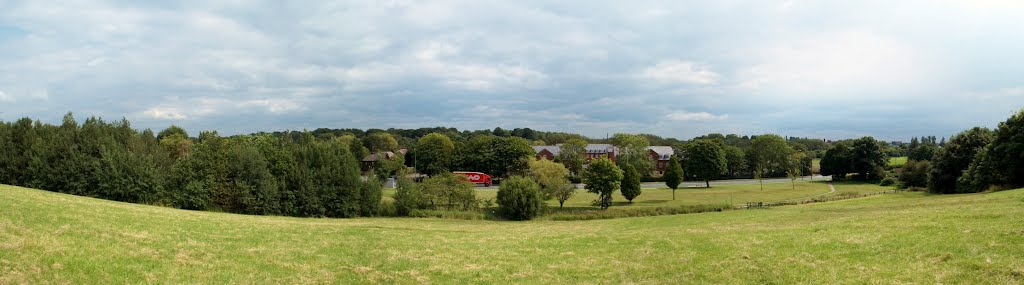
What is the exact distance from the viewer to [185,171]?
3497 cm

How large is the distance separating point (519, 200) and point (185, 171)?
24.5 m

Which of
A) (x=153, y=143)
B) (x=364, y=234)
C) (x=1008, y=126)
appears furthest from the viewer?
(x=153, y=143)

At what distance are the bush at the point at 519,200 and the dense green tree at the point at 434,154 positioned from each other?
6718 cm

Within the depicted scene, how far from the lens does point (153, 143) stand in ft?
129

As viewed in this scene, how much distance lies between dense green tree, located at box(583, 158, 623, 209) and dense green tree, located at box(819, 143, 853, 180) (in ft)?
212

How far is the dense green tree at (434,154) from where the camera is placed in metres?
112

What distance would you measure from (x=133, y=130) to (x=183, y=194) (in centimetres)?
991

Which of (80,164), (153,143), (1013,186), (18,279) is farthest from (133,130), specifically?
(1013,186)

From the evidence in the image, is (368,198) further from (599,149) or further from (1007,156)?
(599,149)

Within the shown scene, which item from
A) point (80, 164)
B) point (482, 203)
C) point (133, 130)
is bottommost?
point (482, 203)

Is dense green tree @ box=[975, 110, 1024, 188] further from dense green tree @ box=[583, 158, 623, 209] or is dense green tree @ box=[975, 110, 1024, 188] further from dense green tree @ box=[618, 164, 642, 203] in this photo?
dense green tree @ box=[618, 164, 642, 203]

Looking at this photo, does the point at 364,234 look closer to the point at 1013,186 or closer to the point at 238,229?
the point at 238,229

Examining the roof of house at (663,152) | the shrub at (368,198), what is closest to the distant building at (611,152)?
the roof of house at (663,152)

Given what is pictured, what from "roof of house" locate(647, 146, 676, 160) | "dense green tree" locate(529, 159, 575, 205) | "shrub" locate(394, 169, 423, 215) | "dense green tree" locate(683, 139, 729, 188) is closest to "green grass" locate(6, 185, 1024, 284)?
"shrub" locate(394, 169, 423, 215)
